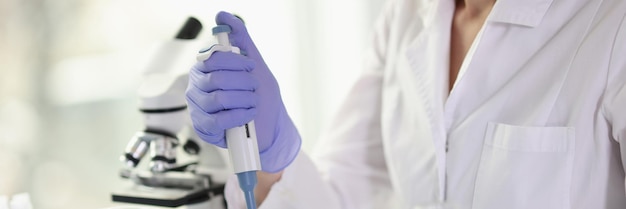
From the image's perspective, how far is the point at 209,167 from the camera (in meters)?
1.08

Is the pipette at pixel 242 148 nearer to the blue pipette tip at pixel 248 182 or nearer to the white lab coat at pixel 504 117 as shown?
the blue pipette tip at pixel 248 182

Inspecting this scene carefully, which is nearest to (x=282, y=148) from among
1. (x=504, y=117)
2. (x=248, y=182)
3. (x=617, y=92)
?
(x=248, y=182)

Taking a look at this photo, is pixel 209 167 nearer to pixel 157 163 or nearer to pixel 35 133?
pixel 157 163

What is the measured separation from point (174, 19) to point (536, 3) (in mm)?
952

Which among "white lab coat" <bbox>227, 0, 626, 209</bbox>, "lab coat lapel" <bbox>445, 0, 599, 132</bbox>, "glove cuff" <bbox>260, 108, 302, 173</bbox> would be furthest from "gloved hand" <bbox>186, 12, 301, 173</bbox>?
"lab coat lapel" <bbox>445, 0, 599, 132</bbox>

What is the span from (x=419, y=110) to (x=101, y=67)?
846 mm

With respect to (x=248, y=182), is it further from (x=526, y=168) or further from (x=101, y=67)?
(x=101, y=67)

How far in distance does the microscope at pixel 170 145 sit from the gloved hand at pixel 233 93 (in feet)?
0.58

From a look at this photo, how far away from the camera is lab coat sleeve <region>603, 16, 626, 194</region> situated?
789 mm

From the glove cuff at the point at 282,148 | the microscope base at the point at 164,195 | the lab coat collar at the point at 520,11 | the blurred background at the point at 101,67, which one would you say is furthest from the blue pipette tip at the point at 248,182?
the blurred background at the point at 101,67

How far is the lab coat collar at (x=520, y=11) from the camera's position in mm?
891

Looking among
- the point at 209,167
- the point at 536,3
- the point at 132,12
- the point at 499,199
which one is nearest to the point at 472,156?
the point at 499,199

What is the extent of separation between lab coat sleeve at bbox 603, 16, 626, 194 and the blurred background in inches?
30.7

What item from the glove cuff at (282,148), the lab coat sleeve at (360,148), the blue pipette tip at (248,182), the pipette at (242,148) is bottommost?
the lab coat sleeve at (360,148)
